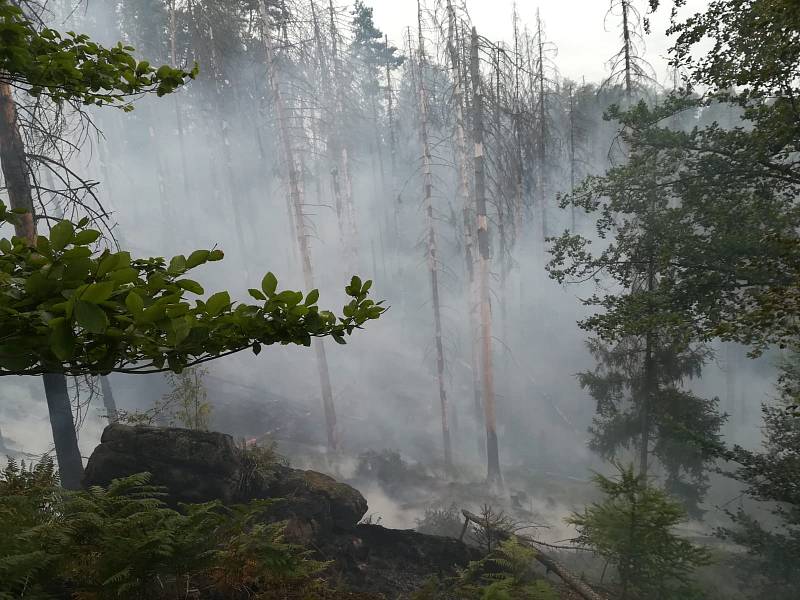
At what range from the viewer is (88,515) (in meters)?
3.12

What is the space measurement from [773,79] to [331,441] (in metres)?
16.7

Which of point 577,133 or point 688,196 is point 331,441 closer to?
point 688,196

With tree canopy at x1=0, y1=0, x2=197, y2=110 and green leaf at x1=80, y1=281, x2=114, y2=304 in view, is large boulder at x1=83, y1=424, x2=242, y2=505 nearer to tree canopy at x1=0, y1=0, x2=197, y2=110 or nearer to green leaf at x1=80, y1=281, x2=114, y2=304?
tree canopy at x1=0, y1=0, x2=197, y2=110

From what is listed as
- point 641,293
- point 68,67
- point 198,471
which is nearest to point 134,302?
point 68,67

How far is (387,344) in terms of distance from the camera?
98.9ft

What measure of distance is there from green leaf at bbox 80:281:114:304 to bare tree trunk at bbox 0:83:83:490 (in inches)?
271

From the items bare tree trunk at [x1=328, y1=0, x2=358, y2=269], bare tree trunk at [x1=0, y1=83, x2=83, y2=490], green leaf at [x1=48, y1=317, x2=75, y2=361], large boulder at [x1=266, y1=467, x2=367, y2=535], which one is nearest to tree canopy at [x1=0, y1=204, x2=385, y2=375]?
green leaf at [x1=48, y1=317, x2=75, y2=361]

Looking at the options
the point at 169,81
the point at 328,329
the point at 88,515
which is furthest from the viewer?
the point at 88,515

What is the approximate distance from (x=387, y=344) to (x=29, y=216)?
80.3 ft

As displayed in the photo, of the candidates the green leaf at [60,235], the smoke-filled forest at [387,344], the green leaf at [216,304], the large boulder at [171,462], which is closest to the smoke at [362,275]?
the smoke-filled forest at [387,344]

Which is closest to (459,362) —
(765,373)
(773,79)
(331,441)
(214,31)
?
(331,441)

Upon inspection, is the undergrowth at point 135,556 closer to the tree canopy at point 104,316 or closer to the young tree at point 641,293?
the tree canopy at point 104,316

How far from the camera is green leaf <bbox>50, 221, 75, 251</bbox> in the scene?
1.13 meters

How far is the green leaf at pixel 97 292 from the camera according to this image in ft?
3.00
